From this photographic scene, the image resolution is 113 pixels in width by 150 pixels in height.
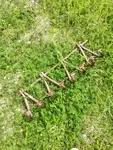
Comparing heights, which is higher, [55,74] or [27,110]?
A: [55,74]

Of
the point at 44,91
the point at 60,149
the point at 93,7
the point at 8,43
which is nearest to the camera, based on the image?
the point at 60,149

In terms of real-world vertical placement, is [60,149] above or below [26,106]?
below

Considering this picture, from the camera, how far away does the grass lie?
13.2 ft

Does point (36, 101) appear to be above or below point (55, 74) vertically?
below

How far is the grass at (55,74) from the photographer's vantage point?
402cm

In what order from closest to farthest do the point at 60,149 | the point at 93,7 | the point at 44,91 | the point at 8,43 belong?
the point at 60,149, the point at 44,91, the point at 8,43, the point at 93,7

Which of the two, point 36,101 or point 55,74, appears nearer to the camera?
point 36,101

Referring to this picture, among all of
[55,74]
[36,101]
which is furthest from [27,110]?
[55,74]

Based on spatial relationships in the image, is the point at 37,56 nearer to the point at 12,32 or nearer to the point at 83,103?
the point at 12,32

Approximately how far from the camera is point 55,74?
4.38 meters

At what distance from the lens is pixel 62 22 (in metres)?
4.83

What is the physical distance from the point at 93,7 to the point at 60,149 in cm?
219

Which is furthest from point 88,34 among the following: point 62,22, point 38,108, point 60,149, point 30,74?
point 60,149

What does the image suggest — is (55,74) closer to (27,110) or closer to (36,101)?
(36,101)
